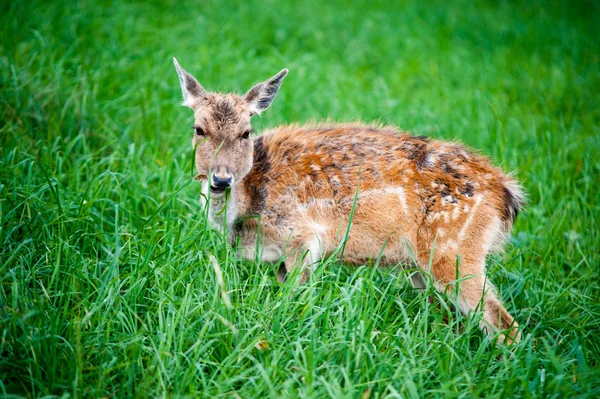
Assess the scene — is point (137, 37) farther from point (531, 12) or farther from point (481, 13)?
point (531, 12)

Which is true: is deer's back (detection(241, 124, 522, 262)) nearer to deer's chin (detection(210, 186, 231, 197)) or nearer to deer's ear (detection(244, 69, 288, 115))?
deer's chin (detection(210, 186, 231, 197))

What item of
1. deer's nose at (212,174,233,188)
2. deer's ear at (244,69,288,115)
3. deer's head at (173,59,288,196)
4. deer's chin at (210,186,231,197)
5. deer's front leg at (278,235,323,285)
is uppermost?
deer's ear at (244,69,288,115)

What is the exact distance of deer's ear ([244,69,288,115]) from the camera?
4441 mm

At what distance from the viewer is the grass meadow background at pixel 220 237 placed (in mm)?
3137

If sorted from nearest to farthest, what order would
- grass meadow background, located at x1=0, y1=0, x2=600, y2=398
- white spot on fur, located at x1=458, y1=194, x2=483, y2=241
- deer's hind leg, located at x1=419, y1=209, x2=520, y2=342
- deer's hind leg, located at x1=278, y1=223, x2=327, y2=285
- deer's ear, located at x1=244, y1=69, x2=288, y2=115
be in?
grass meadow background, located at x1=0, y1=0, x2=600, y2=398 → deer's hind leg, located at x1=419, y1=209, x2=520, y2=342 → white spot on fur, located at x1=458, y1=194, x2=483, y2=241 → deer's hind leg, located at x1=278, y1=223, x2=327, y2=285 → deer's ear, located at x1=244, y1=69, x2=288, y2=115

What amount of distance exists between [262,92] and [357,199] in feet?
3.60

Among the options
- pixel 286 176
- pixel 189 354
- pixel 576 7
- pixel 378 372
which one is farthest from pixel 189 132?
pixel 576 7

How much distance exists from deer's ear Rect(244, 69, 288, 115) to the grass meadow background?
81 cm

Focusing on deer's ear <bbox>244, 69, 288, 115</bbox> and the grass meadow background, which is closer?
the grass meadow background

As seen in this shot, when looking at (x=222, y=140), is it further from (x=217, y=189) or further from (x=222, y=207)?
(x=222, y=207)

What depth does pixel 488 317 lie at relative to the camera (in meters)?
3.90

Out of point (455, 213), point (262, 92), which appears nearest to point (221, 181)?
point (262, 92)

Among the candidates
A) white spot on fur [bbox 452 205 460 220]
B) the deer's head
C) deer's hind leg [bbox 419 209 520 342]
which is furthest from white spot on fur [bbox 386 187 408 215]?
the deer's head

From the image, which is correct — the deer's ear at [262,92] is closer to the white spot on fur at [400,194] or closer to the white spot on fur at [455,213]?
the white spot on fur at [400,194]
